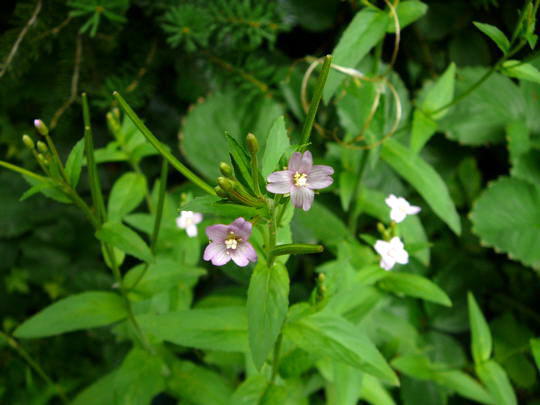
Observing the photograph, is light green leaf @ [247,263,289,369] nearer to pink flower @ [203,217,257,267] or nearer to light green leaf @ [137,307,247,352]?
pink flower @ [203,217,257,267]

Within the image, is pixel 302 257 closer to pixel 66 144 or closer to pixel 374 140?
pixel 374 140

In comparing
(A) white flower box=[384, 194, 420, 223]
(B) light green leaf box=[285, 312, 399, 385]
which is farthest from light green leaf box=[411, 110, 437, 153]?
(B) light green leaf box=[285, 312, 399, 385]

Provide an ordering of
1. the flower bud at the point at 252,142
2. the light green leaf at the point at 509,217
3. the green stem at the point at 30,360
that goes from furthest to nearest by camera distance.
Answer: the light green leaf at the point at 509,217, the green stem at the point at 30,360, the flower bud at the point at 252,142

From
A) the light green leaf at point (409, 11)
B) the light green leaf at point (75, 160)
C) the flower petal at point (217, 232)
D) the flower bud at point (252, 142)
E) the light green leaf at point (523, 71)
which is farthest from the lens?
the light green leaf at point (409, 11)

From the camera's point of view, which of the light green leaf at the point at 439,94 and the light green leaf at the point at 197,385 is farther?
the light green leaf at the point at 439,94

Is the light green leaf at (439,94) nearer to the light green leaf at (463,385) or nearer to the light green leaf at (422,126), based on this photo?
the light green leaf at (422,126)

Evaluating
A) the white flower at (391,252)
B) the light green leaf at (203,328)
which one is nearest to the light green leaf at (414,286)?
the white flower at (391,252)

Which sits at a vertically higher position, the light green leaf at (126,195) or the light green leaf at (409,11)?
the light green leaf at (409,11)
